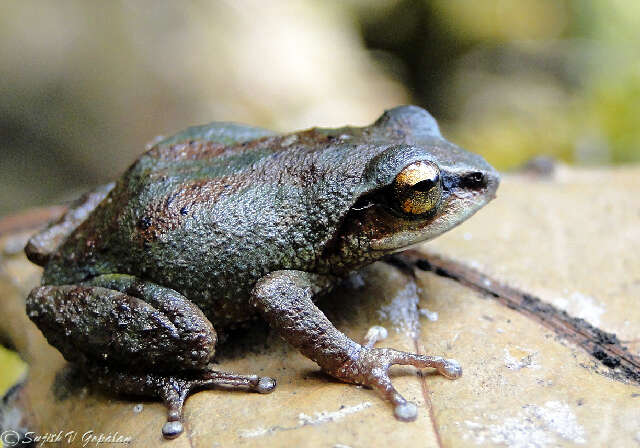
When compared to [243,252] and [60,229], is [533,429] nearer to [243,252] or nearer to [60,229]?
[243,252]

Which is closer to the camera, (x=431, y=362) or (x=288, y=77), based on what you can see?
(x=431, y=362)

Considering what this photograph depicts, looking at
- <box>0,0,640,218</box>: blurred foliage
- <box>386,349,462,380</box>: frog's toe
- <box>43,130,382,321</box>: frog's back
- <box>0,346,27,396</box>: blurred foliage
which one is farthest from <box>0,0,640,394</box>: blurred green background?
<box>386,349,462,380</box>: frog's toe

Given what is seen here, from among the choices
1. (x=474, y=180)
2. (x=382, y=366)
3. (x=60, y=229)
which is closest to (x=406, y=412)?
(x=382, y=366)

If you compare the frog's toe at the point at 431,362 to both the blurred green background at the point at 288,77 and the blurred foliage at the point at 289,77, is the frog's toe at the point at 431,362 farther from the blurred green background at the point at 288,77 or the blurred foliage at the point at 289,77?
the blurred foliage at the point at 289,77

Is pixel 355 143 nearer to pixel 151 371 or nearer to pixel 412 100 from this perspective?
pixel 151 371

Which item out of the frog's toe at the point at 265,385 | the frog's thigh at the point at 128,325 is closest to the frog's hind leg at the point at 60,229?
the frog's thigh at the point at 128,325

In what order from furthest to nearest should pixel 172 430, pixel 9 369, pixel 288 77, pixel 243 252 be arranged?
pixel 288 77
pixel 9 369
pixel 243 252
pixel 172 430

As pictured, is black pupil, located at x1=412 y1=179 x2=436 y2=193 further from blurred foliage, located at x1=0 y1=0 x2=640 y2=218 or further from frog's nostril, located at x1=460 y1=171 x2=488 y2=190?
blurred foliage, located at x1=0 y1=0 x2=640 y2=218
